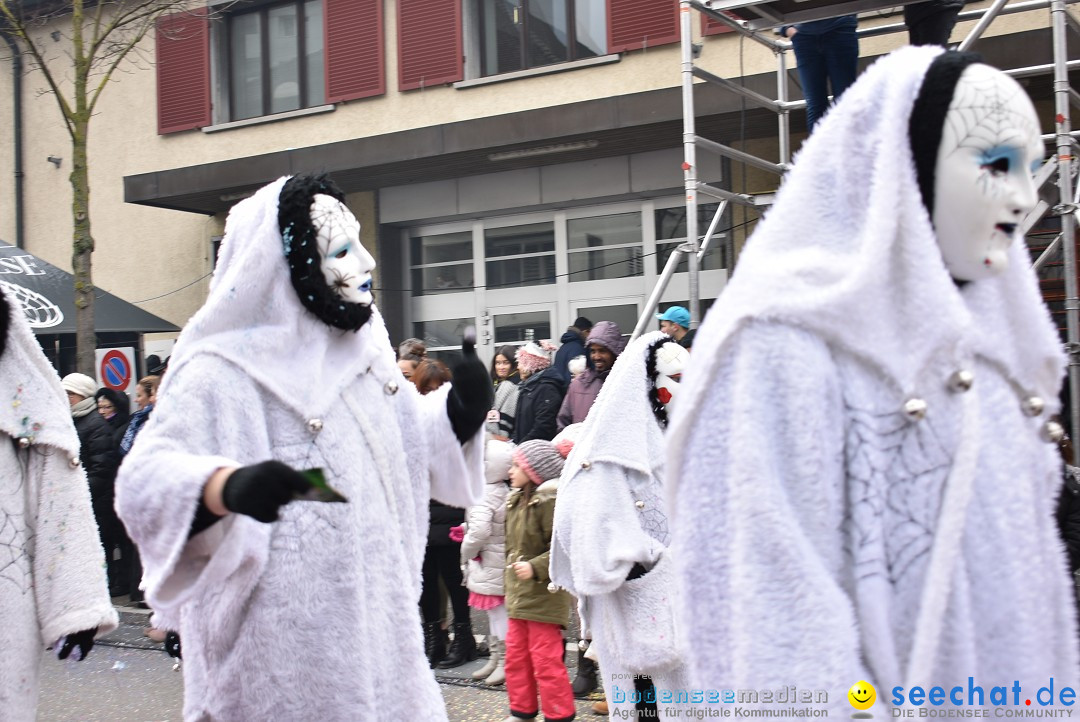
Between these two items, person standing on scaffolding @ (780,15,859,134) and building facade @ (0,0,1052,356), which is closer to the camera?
person standing on scaffolding @ (780,15,859,134)

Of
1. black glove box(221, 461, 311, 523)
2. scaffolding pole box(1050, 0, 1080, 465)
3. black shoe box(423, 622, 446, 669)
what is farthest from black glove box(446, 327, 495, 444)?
black shoe box(423, 622, 446, 669)

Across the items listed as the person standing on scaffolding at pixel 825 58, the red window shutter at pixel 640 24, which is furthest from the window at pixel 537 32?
the person standing on scaffolding at pixel 825 58

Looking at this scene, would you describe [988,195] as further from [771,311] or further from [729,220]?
[729,220]

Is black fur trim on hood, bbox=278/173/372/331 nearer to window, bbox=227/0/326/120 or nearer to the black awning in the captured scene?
the black awning

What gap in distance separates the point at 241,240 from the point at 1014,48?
7771 millimetres

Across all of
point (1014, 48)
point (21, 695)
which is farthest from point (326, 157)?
point (21, 695)

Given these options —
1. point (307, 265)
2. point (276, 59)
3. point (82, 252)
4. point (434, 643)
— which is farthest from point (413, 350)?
point (276, 59)

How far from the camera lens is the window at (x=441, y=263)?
1317 centimetres

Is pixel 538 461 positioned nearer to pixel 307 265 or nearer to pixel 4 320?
pixel 4 320

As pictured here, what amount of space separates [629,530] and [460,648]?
287 cm

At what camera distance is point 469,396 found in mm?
2898

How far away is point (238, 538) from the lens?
249cm

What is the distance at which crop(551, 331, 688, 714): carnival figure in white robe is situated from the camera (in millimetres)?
4145

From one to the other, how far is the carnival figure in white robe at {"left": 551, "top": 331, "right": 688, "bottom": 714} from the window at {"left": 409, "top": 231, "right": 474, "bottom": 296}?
29.2ft
